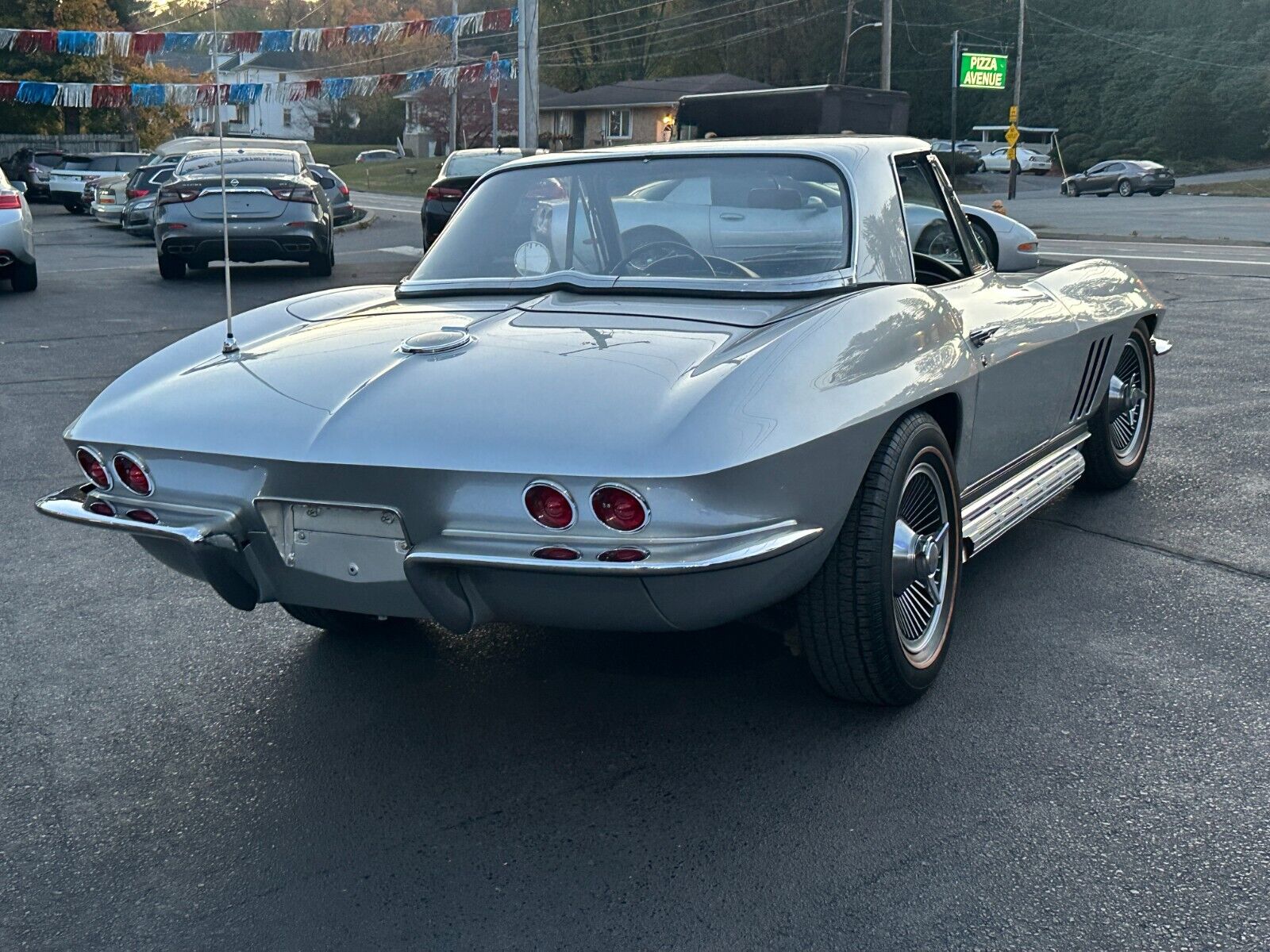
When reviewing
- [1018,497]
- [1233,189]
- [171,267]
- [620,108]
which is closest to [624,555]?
[1018,497]

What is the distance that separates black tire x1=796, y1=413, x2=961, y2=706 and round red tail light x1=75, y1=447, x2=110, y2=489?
5.85ft

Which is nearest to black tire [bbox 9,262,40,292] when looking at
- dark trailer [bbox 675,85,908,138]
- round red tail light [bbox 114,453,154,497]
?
dark trailer [bbox 675,85,908,138]

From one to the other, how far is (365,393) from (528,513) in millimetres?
586

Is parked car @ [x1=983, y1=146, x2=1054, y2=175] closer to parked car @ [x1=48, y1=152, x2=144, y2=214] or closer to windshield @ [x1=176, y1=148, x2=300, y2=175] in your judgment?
parked car @ [x1=48, y1=152, x2=144, y2=214]

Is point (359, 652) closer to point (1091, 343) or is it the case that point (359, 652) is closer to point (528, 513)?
point (528, 513)

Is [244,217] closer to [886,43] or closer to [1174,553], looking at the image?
[1174,553]

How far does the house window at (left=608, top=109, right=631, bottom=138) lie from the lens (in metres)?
68.0

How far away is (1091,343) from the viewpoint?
524 cm

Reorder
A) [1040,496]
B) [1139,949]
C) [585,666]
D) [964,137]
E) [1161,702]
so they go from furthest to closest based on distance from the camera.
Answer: [964,137] < [1040,496] < [585,666] < [1161,702] < [1139,949]

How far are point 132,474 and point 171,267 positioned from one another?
12756 mm

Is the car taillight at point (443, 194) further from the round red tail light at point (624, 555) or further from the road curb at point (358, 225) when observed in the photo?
the round red tail light at point (624, 555)

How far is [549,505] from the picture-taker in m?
2.95

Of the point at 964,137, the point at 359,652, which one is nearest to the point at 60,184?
the point at 359,652

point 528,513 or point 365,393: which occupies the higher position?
point 365,393
